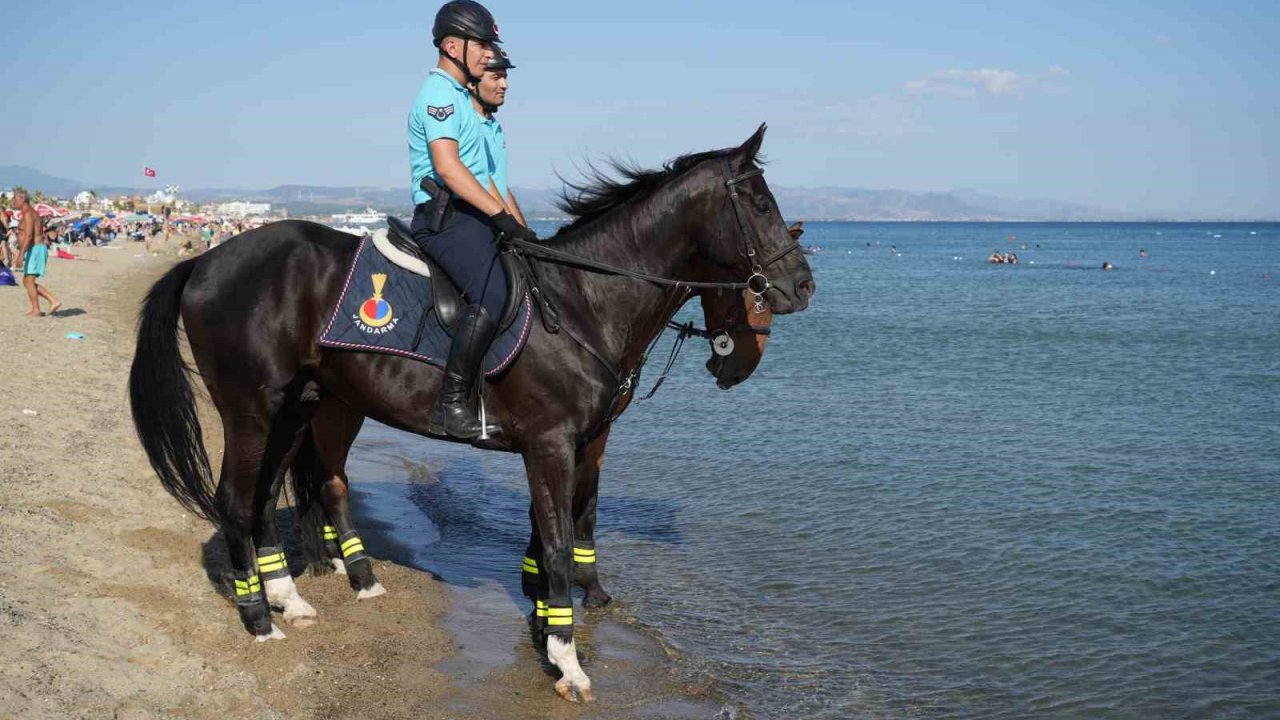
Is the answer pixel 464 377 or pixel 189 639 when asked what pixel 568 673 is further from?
pixel 189 639

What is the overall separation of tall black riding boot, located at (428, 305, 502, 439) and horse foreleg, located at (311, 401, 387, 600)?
1.75 meters

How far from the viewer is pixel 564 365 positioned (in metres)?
6.56

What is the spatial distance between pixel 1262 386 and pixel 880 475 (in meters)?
12.9

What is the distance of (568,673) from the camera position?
6.82 metres

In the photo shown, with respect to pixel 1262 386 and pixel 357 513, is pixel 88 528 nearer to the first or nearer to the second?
pixel 357 513

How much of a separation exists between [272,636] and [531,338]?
107 inches

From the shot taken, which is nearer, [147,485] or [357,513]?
[147,485]

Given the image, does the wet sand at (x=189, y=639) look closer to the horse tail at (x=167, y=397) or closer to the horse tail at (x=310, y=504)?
the horse tail at (x=310, y=504)

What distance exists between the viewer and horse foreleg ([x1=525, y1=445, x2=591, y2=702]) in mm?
6570

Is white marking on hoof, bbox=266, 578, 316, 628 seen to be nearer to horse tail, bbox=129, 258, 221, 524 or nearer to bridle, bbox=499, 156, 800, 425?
horse tail, bbox=129, 258, 221, 524

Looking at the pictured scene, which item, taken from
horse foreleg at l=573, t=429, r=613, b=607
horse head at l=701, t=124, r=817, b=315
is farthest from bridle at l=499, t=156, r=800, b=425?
horse foreleg at l=573, t=429, r=613, b=607

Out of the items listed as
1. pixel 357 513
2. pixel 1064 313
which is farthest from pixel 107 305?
pixel 1064 313

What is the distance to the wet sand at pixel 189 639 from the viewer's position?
594 centimetres

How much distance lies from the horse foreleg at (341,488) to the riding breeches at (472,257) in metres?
2.05
